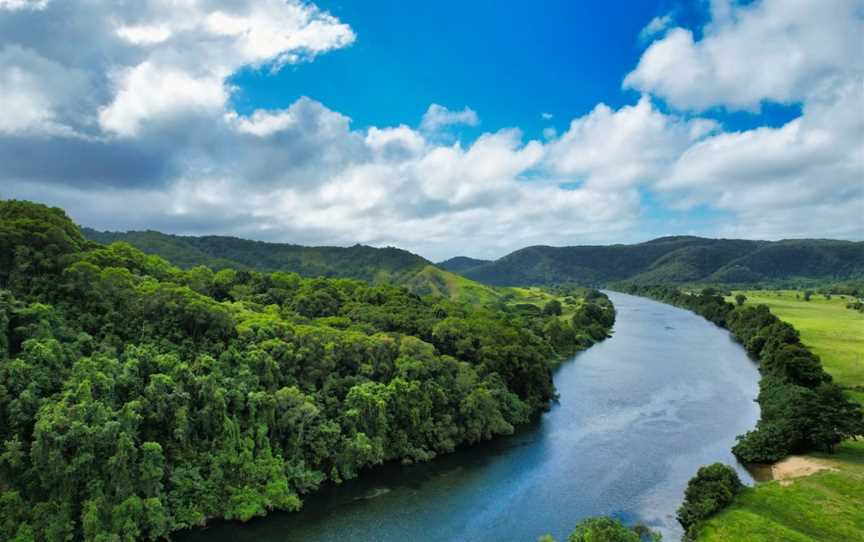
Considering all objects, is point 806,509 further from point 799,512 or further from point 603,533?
point 603,533

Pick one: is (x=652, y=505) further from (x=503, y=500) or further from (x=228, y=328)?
(x=228, y=328)

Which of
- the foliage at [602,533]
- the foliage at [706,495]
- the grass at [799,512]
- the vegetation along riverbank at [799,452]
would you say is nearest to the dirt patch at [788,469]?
the vegetation along riverbank at [799,452]

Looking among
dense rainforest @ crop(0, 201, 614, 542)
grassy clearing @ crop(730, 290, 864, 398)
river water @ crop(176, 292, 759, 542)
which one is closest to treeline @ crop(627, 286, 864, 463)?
river water @ crop(176, 292, 759, 542)

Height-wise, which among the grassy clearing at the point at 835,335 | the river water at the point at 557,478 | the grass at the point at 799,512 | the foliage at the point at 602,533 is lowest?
the river water at the point at 557,478

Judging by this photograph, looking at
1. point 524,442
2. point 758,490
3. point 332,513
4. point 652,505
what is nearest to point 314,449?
point 332,513

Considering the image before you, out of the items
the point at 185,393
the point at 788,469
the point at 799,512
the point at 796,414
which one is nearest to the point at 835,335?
the point at 796,414

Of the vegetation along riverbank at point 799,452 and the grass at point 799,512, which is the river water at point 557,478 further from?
the grass at point 799,512
